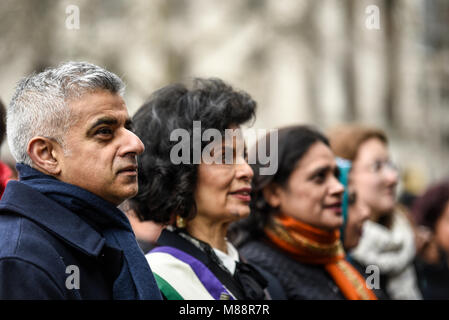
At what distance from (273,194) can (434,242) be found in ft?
7.01

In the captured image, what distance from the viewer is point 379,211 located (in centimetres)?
533

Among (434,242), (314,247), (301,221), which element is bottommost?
(434,242)

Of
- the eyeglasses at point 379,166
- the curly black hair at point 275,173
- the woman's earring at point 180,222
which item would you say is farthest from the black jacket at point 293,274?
the eyeglasses at point 379,166

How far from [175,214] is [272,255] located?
0.97m

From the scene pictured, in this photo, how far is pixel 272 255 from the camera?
154 inches

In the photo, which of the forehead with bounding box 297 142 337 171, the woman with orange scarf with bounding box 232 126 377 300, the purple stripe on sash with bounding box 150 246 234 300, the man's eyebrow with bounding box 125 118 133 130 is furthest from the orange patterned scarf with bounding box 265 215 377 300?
the man's eyebrow with bounding box 125 118 133 130

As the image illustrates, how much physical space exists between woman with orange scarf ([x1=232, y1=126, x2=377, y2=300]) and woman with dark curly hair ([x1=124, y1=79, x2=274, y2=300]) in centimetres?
67

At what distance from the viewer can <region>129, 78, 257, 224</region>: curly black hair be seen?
3121mm

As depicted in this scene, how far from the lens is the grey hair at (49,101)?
7.57 ft

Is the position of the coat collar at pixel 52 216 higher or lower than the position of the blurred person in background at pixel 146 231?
higher

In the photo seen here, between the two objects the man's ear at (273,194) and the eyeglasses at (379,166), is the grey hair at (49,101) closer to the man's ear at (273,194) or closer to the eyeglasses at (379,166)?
the man's ear at (273,194)

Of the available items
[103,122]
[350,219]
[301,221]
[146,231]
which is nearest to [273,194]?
[301,221]

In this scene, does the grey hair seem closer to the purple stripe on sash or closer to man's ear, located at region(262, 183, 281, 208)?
the purple stripe on sash

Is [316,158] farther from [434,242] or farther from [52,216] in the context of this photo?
[52,216]
